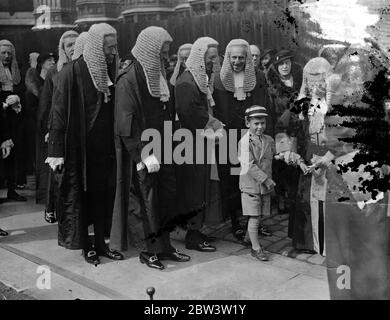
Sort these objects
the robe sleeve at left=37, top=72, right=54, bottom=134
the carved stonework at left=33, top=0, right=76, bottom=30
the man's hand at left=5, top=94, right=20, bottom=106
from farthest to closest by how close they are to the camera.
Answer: the man's hand at left=5, top=94, right=20, bottom=106
the robe sleeve at left=37, top=72, right=54, bottom=134
the carved stonework at left=33, top=0, right=76, bottom=30

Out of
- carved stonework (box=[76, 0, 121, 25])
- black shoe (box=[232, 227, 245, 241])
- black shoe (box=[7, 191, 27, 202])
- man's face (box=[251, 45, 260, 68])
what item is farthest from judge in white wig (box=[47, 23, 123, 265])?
black shoe (box=[7, 191, 27, 202])

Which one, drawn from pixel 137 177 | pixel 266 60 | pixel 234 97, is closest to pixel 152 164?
pixel 137 177

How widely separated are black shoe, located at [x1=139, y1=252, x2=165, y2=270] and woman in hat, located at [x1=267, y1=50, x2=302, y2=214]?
1253mm

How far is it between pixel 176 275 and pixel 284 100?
5.71ft

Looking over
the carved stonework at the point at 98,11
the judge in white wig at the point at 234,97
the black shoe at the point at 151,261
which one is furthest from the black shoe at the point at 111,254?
the carved stonework at the point at 98,11

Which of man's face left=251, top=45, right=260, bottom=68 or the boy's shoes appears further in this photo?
man's face left=251, top=45, right=260, bottom=68

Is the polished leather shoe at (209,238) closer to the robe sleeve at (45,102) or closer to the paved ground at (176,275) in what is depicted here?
the paved ground at (176,275)

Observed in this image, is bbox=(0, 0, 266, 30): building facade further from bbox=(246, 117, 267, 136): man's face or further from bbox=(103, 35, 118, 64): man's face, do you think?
bbox=(246, 117, 267, 136): man's face

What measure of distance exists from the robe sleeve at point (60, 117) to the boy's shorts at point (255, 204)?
156 cm

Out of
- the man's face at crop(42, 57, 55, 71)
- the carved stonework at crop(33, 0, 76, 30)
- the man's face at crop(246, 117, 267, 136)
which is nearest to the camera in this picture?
the man's face at crop(246, 117, 267, 136)

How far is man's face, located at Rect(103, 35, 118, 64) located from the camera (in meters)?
4.52

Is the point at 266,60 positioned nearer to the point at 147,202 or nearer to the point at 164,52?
the point at 164,52

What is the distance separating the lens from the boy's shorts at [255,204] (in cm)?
453

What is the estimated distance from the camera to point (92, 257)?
463cm
